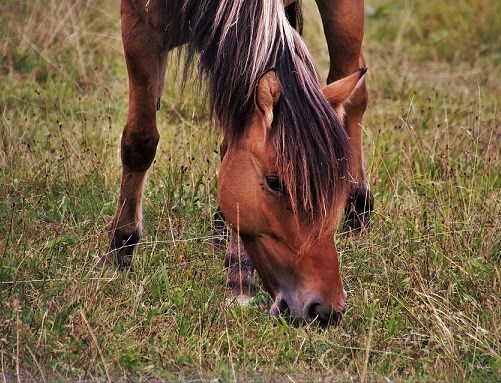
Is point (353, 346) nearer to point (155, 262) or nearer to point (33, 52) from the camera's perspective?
point (155, 262)

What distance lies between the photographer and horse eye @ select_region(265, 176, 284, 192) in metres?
3.62

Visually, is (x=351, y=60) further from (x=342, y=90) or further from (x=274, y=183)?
(x=274, y=183)

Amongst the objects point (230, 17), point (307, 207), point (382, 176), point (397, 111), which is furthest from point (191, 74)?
point (397, 111)

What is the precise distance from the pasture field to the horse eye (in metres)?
0.52

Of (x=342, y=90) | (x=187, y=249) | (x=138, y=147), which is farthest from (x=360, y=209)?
(x=342, y=90)

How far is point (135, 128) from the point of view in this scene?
180 inches

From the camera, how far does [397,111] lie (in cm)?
655

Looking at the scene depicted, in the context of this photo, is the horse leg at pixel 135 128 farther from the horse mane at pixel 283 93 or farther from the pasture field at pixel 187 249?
the horse mane at pixel 283 93

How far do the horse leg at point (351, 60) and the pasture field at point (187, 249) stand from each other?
122mm

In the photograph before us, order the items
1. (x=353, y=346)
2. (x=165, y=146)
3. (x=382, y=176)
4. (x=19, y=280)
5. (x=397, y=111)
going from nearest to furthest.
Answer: (x=353, y=346)
(x=19, y=280)
(x=382, y=176)
(x=165, y=146)
(x=397, y=111)

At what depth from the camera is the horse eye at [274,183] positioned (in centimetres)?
362

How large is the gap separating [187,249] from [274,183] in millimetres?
1014

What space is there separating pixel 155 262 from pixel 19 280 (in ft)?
2.30

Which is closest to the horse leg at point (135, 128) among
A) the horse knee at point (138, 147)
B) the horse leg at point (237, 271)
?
the horse knee at point (138, 147)
